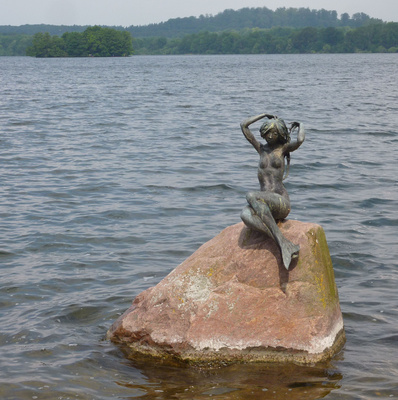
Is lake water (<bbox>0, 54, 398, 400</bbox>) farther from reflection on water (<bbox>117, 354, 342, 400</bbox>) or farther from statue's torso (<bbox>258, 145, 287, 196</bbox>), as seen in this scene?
statue's torso (<bbox>258, 145, 287, 196</bbox>)

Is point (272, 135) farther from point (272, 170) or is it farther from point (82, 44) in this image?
point (82, 44)

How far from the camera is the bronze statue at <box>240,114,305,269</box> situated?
7.66 metres

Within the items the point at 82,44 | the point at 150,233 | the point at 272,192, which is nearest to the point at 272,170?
the point at 272,192

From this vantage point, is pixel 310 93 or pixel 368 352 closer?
pixel 368 352

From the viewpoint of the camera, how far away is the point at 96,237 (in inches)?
510

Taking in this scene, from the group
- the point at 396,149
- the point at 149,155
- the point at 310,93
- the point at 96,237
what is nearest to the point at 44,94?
the point at 310,93

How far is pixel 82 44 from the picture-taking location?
163250 mm

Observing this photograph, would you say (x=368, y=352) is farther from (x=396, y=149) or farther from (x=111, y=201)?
(x=396, y=149)

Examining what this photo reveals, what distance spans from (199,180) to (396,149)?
796cm

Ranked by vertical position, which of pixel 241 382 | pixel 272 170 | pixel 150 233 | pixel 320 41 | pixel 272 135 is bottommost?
pixel 241 382

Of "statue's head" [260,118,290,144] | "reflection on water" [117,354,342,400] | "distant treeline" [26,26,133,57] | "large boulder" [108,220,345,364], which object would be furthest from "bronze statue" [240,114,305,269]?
"distant treeline" [26,26,133,57]

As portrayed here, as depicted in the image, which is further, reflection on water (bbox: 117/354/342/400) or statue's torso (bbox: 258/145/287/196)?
statue's torso (bbox: 258/145/287/196)

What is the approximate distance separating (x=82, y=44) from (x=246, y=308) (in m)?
163

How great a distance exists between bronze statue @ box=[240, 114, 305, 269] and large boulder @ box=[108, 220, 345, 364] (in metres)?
0.23
